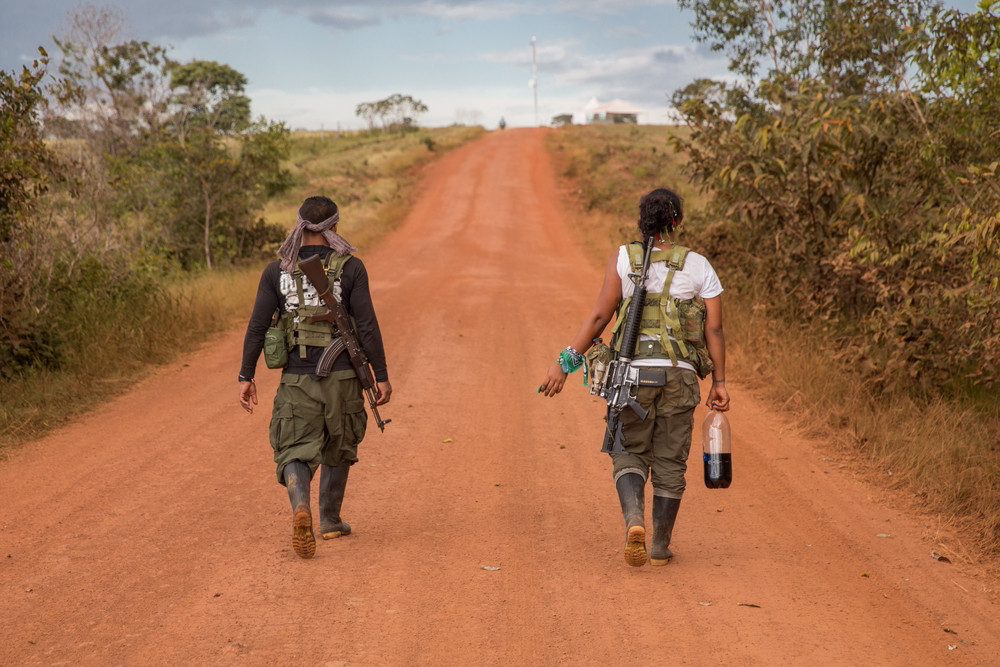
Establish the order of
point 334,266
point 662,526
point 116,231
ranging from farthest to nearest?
point 116,231, point 334,266, point 662,526

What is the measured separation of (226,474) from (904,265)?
6.46m

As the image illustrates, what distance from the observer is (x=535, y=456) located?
7.04 metres

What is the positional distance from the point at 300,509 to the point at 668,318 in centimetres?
206

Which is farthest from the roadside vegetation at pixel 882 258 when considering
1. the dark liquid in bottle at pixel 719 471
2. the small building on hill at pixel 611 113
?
the small building on hill at pixel 611 113

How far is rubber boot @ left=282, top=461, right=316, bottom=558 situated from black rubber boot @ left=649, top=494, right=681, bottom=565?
5.69 feet

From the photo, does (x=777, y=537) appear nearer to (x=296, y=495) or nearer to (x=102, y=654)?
(x=296, y=495)

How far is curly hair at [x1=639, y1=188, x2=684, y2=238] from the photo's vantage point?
Answer: 15.1 ft

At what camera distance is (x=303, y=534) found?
4.71 meters

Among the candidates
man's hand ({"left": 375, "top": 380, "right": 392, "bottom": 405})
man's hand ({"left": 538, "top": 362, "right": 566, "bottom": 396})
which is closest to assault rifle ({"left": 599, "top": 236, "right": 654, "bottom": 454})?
man's hand ({"left": 538, "top": 362, "right": 566, "bottom": 396})

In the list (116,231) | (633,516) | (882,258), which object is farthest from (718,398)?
(116,231)

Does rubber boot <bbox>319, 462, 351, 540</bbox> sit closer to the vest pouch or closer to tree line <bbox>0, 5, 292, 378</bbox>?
the vest pouch

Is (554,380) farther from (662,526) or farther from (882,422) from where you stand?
(882,422)

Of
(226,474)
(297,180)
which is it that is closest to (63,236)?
(226,474)

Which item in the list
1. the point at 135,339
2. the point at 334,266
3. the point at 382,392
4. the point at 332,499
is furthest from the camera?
the point at 135,339
